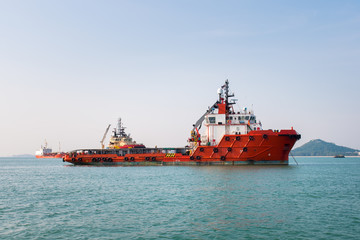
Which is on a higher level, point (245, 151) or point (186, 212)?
point (245, 151)

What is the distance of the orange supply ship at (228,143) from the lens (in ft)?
147

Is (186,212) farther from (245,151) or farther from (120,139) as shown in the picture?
(120,139)

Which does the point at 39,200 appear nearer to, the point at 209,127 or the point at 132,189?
the point at 132,189

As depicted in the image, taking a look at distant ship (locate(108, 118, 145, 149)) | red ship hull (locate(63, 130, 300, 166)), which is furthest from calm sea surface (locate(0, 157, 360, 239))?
distant ship (locate(108, 118, 145, 149))

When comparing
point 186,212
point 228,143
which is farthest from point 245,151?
point 186,212

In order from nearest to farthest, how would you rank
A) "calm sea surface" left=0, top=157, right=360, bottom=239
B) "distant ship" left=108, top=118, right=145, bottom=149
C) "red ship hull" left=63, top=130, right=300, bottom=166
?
1. "calm sea surface" left=0, top=157, right=360, bottom=239
2. "red ship hull" left=63, top=130, right=300, bottom=166
3. "distant ship" left=108, top=118, right=145, bottom=149

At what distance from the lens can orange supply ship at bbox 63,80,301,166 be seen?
44938 millimetres

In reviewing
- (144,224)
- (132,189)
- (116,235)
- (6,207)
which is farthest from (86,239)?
(132,189)

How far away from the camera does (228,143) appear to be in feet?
153

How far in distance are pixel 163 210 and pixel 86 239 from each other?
623cm

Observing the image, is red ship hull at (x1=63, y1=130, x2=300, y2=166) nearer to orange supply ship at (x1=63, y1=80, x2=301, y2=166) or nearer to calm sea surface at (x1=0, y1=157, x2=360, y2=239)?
orange supply ship at (x1=63, y1=80, x2=301, y2=166)

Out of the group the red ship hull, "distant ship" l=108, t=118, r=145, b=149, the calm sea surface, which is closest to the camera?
the calm sea surface

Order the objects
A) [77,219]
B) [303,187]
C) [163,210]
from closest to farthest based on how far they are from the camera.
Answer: [77,219], [163,210], [303,187]

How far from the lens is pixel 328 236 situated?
13156 mm
